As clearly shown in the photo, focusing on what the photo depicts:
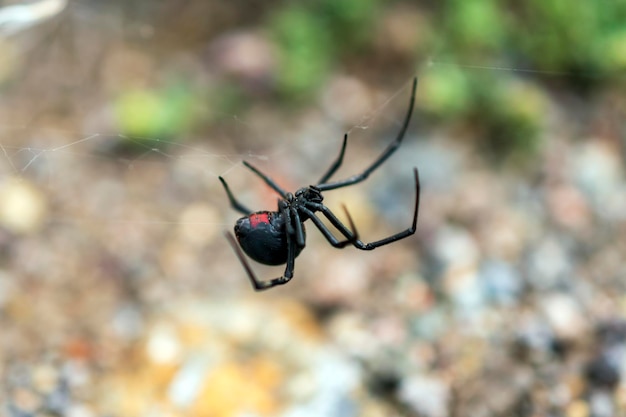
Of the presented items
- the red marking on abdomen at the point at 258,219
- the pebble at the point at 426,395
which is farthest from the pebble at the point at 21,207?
the pebble at the point at 426,395

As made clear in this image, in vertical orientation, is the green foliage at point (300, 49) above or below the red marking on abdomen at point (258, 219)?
above

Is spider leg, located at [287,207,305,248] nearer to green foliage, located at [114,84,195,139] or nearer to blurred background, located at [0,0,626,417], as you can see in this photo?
blurred background, located at [0,0,626,417]

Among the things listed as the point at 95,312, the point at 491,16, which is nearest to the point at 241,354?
the point at 95,312

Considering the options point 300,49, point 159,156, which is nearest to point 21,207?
point 159,156

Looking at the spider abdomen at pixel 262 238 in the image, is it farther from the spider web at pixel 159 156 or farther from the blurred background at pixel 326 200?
the spider web at pixel 159 156

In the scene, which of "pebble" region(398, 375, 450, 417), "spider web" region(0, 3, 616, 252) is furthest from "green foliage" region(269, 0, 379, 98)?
"pebble" region(398, 375, 450, 417)

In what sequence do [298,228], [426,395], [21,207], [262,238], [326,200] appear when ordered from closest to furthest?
[262,238]
[298,228]
[426,395]
[21,207]
[326,200]

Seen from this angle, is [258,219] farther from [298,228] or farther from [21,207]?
[21,207]
